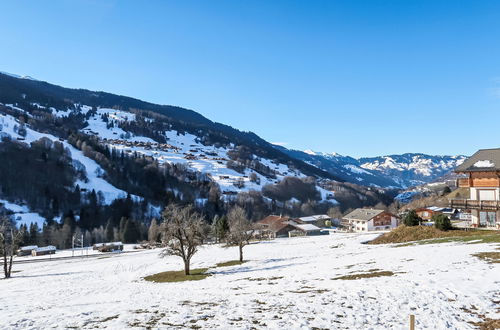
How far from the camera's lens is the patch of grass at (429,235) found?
1549 inches

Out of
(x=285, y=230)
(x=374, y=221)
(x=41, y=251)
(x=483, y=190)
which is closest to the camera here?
(x=483, y=190)

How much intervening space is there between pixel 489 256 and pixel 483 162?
28.6m

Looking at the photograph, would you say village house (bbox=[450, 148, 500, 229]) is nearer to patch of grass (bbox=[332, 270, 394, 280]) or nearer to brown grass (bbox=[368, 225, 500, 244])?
brown grass (bbox=[368, 225, 500, 244])

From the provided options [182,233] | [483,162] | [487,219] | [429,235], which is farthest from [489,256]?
[182,233]

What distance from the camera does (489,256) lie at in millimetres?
24906

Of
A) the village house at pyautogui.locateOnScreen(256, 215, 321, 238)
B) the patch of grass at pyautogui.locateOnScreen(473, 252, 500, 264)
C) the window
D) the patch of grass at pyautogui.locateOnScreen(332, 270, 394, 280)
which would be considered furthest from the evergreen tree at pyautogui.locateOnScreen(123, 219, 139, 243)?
the patch of grass at pyautogui.locateOnScreen(473, 252, 500, 264)

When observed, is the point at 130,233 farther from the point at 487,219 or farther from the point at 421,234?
the point at 487,219

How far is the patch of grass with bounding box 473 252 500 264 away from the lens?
907 inches

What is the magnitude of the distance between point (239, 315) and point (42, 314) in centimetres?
1256

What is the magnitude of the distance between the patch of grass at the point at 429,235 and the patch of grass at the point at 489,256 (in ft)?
37.2

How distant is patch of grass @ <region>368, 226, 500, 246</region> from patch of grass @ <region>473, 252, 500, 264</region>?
37.2 ft

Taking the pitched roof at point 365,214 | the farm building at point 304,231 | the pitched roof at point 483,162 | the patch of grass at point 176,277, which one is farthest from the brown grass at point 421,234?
the pitched roof at point 365,214

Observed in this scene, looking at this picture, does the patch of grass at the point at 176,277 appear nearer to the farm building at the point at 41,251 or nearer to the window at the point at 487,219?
the window at the point at 487,219

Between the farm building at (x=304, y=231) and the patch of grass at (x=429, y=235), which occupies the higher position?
the patch of grass at (x=429, y=235)
